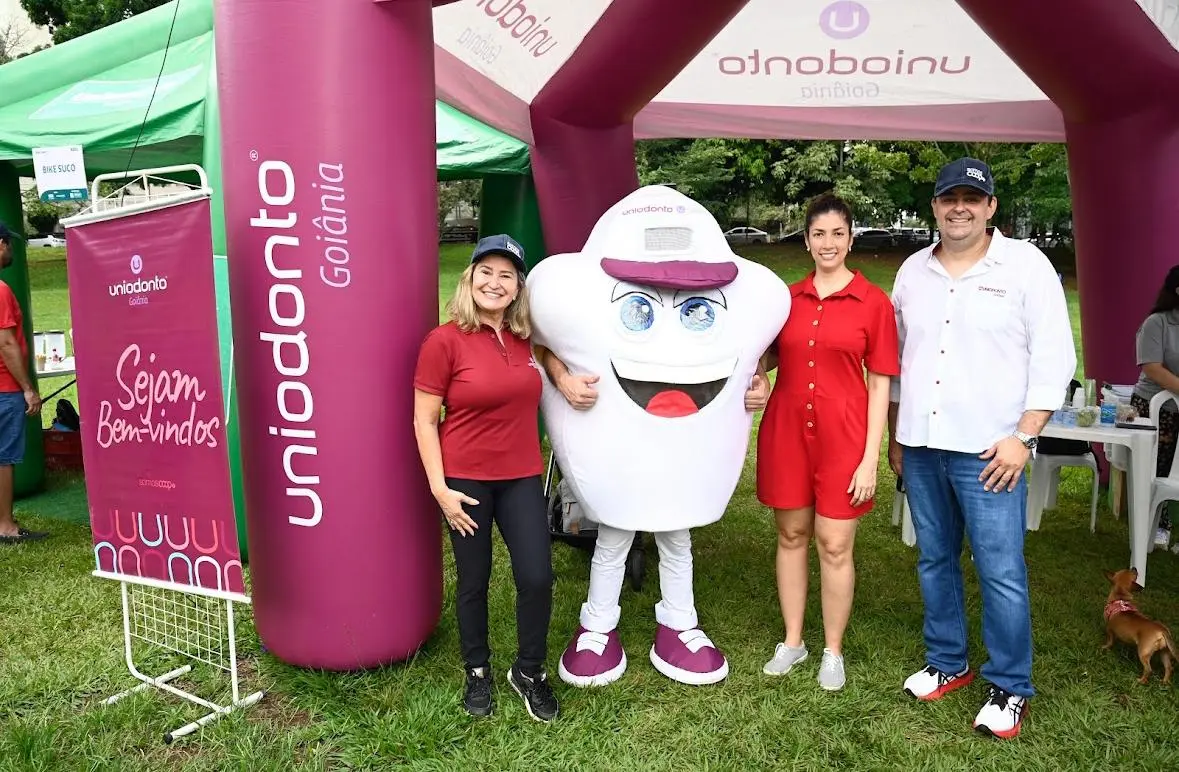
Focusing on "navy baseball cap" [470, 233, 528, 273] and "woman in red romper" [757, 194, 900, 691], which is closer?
"navy baseball cap" [470, 233, 528, 273]

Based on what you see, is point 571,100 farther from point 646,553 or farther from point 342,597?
point 342,597

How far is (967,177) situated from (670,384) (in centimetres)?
112

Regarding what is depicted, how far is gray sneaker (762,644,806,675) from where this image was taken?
333cm

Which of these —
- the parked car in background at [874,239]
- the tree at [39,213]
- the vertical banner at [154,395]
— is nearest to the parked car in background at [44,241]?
the tree at [39,213]

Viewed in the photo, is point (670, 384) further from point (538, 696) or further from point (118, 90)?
point (118, 90)

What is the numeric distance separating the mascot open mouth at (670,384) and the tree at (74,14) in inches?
878

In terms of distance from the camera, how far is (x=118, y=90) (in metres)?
5.29

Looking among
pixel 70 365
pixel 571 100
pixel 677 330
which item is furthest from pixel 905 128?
pixel 70 365

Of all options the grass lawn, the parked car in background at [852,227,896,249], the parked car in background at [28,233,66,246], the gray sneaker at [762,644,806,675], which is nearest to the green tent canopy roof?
the grass lawn

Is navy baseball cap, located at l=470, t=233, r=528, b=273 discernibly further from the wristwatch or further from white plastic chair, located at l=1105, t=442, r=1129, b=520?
white plastic chair, located at l=1105, t=442, r=1129, b=520

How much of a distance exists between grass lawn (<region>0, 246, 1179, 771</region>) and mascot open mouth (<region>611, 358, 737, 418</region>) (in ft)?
3.39

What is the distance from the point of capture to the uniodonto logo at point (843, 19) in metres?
5.46

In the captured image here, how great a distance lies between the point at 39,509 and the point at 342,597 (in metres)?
3.50

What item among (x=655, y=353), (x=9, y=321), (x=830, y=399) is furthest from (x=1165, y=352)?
(x=9, y=321)
